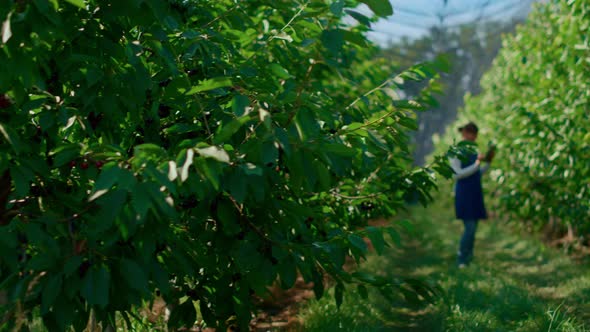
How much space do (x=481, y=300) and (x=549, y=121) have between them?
317 centimetres

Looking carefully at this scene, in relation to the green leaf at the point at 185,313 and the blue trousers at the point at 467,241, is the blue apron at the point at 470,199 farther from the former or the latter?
the green leaf at the point at 185,313

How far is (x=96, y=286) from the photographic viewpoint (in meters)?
1.86

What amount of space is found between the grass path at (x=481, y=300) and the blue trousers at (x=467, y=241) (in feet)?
0.55

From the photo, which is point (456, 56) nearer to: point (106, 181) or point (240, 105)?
point (240, 105)

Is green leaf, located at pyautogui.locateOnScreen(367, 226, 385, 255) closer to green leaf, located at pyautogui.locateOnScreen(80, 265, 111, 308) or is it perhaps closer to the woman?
green leaf, located at pyautogui.locateOnScreen(80, 265, 111, 308)

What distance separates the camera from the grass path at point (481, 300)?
3944 mm

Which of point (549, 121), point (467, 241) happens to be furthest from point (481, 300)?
point (549, 121)

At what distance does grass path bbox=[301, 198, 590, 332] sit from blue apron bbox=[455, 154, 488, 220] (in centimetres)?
60

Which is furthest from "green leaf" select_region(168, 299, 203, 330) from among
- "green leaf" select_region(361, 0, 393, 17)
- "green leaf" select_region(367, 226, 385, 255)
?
"green leaf" select_region(361, 0, 393, 17)

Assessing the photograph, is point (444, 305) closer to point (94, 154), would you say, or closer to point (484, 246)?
point (94, 154)

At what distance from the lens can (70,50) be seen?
2330mm

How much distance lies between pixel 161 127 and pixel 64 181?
0.52 m

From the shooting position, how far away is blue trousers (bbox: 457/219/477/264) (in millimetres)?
6578

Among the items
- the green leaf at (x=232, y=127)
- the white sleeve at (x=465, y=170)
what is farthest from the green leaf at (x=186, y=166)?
the white sleeve at (x=465, y=170)
